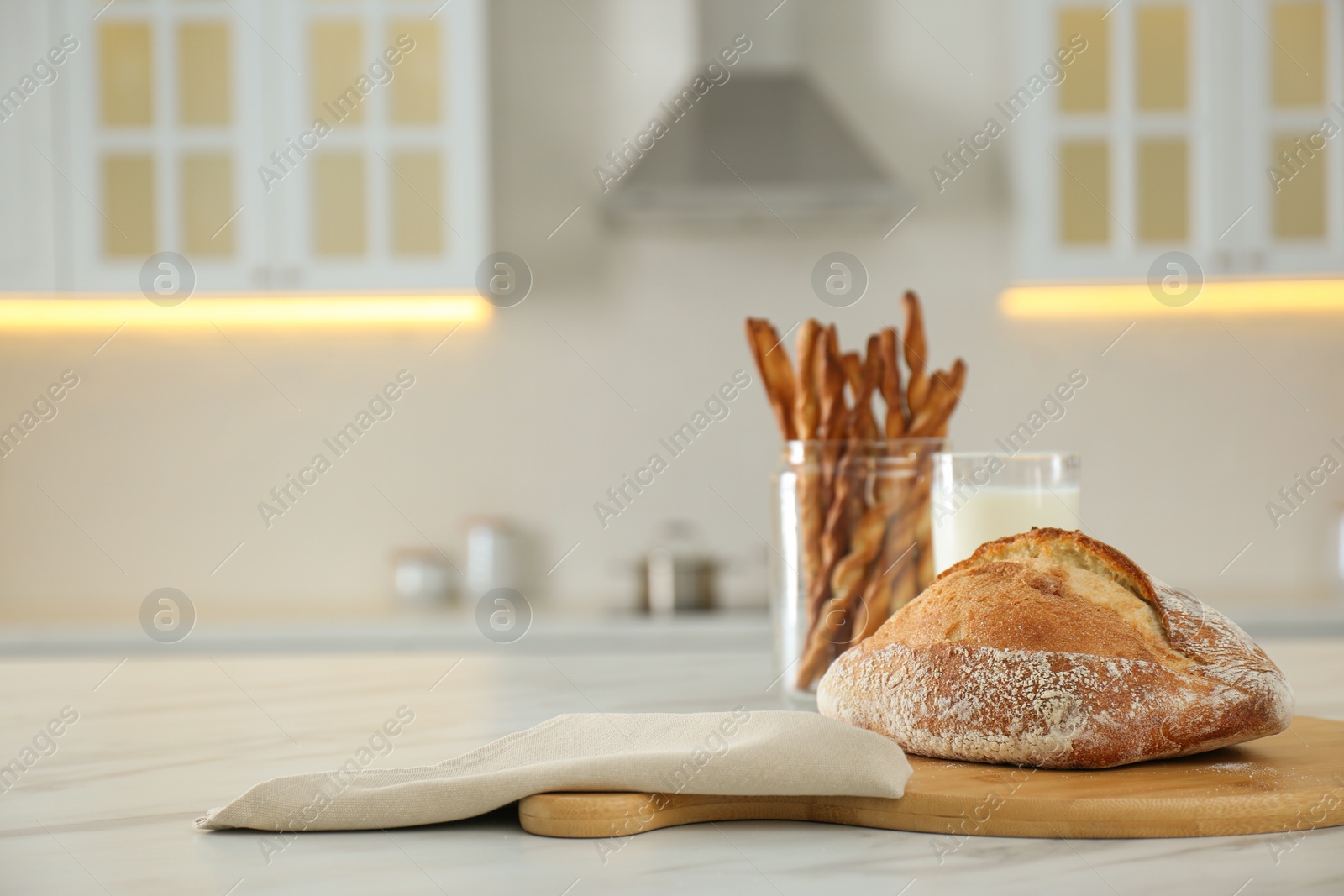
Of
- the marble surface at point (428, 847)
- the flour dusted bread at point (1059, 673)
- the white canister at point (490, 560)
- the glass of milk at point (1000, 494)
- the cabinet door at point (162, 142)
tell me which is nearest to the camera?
the marble surface at point (428, 847)

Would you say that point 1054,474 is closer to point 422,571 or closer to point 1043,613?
point 1043,613

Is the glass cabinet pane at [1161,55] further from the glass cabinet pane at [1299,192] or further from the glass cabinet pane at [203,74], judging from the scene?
the glass cabinet pane at [203,74]

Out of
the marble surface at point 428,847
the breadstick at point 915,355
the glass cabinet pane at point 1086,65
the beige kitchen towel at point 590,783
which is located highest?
the glass cabinet pane at point 1086,65

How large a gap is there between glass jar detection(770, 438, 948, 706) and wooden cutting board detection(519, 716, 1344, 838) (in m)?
0.24

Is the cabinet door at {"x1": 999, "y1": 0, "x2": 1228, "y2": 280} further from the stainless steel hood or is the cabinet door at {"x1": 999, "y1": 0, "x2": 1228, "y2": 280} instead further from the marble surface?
the marble surface

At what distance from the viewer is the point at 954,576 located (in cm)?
77

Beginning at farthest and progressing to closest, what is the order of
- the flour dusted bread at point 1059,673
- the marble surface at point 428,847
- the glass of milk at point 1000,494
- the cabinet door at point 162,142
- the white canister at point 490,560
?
1. the white canister at point 490,560
2. the cabinet door at point 162,142
3. the glass of milk at point 1000,494
4. the flour dusted bread at point 1059,673
5. the marble surface at point 428,847

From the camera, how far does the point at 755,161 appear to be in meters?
2.75

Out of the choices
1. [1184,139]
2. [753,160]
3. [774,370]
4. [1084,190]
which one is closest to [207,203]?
[753,160]

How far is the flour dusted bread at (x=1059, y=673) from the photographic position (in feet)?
2.14

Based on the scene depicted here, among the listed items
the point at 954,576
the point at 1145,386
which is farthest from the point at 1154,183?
the point at 954,576

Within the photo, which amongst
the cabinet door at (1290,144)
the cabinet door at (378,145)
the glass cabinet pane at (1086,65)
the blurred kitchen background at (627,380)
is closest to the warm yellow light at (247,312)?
the blurred kitchen background at (627,380)

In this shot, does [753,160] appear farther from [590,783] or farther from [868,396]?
[590,783]

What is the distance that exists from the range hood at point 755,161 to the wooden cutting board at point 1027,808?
2.19m
